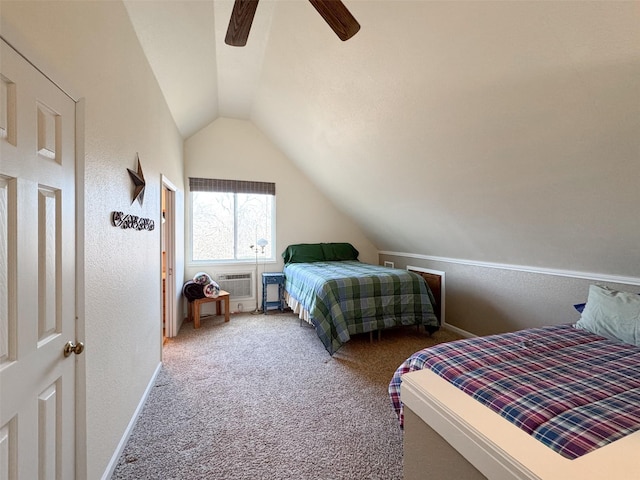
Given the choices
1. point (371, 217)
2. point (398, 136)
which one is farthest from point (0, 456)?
point (371, 217)

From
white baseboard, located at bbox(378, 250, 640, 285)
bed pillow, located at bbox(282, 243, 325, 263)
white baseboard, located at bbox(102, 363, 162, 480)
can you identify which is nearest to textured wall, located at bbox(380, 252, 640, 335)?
white baseboard, located at bbox(378, 250, 640, 285)

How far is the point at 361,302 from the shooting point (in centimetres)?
308

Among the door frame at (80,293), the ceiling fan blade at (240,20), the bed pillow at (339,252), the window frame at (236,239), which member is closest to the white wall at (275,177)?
the window frame at (236,239)

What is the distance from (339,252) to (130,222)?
3484 millimetres

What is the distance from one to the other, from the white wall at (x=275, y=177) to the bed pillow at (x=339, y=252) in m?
0.18

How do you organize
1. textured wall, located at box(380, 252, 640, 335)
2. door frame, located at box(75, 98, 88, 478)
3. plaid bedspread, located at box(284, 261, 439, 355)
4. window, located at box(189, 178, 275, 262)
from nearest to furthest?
door frame, located at box(75, 98, 88, 478) < textured wall, located at box(380, 252, 640, 335) < plaid bedspread, located at box(284, 261, 439, 355) < window, located at box(189, 178, 275, 262)

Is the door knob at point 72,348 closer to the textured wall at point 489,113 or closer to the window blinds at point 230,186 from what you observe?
the textured wall at point 489,113

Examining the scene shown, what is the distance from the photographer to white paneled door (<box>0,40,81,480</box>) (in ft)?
2.67

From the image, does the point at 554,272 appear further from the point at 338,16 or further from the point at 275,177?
the point at 275,177

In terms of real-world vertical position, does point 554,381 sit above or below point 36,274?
below

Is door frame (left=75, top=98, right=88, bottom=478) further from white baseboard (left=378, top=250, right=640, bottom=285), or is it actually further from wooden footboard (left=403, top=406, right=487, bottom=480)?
white baseboard (left=378, top=250, right=640, bottom=285)

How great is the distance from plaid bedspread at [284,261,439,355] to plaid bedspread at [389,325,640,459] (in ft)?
4.22

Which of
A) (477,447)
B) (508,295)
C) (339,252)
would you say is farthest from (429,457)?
(339,252)

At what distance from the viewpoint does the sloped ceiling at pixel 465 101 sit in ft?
4.57
